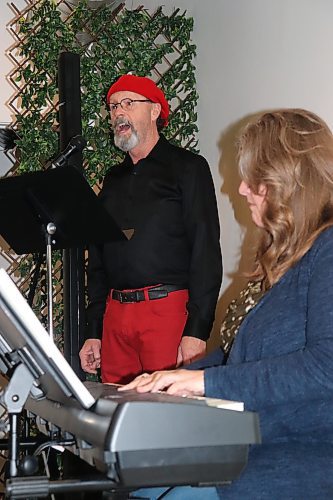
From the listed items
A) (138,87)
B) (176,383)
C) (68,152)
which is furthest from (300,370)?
(138,87)

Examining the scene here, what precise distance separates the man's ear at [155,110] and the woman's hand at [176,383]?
178 centimetres

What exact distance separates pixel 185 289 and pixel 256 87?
0.77m

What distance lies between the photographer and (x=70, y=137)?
3119mm

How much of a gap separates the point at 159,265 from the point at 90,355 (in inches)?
17.1

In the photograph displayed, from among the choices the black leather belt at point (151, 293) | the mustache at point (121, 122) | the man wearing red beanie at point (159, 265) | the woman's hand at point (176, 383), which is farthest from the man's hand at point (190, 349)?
the woman's hand at point (176, 383)

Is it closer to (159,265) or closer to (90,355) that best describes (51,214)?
(159,265)

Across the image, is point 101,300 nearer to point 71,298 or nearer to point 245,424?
point 71,298

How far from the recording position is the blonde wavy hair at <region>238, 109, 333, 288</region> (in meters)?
1.43

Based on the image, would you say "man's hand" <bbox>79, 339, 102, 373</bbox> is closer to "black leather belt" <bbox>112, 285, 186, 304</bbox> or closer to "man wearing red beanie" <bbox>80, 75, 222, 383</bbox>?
"man wearing red beanie" <bbox>80, 75, 222, 383</bbox>

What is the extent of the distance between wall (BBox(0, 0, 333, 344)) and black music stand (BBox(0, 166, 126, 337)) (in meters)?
0.89

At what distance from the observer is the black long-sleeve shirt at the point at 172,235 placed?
2.75 m

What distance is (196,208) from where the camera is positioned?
2.78m

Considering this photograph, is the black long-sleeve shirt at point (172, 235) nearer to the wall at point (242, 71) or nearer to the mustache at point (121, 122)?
the mustache at point (121, 122)

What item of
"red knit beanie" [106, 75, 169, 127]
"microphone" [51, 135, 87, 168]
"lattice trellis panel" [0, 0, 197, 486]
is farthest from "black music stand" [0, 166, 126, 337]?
A: "lattice trellis panel" [0, 0, 197, 486]
